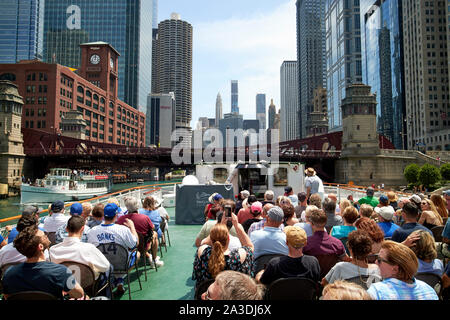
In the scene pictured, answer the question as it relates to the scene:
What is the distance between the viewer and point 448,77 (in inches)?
3669

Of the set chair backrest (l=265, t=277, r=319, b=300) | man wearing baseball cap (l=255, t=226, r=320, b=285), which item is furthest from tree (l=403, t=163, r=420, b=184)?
chair backrest (l=265, t=277, r=319, b=300)

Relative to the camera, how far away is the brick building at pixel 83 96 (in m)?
70.6

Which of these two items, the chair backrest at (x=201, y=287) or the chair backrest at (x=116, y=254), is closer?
the chair backrest at (x=201, y=287)

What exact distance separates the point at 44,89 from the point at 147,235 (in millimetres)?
80634

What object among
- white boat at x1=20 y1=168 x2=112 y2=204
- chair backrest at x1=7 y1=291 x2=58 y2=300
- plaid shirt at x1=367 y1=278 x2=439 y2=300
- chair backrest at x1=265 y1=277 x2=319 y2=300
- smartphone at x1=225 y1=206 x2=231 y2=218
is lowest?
white boat at x1=20 y1=168 x2=112 y2=204

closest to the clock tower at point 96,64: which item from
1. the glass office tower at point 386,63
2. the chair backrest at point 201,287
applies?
the glass office tower at point 386,63

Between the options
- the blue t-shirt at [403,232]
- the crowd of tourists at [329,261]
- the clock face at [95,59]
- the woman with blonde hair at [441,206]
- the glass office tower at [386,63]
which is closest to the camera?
the crowd of tourists at [329,261]

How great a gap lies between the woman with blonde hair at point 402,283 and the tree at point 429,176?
46.6 m

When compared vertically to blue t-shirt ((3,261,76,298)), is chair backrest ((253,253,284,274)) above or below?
below

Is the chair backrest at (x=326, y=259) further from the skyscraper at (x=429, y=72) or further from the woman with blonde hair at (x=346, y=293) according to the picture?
the skyscraper at (x=429, y=72)

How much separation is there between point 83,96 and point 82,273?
93066 millimetres

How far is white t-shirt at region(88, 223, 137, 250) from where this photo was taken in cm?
469

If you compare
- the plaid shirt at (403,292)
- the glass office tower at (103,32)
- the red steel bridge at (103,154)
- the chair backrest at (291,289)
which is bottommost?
the chair backrest at (291,289)

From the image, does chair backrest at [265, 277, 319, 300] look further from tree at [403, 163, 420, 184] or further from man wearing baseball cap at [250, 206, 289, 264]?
tree at [403, 163, 420, 184]
